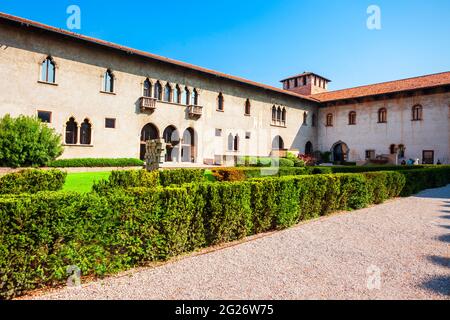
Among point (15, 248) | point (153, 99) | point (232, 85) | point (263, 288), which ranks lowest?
point (263, 288)

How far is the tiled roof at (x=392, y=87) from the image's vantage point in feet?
91.7

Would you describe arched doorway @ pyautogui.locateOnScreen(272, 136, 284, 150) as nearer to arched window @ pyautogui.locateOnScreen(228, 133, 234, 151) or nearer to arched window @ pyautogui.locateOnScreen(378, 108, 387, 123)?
arched window @ pyautogui.locateOnScreen(228, 133, 234, 151)

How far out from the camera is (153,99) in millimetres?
21875

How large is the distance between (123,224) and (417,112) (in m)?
32.5

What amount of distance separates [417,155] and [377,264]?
2901 cm

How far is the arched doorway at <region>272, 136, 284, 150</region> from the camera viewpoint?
3151cm

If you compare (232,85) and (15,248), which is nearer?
(15,248)

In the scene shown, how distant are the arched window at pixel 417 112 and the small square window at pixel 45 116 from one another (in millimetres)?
31924

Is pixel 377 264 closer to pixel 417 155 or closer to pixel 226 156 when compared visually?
pixel 226 156

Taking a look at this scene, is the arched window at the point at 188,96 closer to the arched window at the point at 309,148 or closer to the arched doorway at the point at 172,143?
the arched doorway at the point at 172,143

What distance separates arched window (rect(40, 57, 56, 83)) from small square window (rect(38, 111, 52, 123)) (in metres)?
2.01

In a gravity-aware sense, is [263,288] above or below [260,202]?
below

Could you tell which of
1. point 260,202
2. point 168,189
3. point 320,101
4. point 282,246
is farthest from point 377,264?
point 320,101

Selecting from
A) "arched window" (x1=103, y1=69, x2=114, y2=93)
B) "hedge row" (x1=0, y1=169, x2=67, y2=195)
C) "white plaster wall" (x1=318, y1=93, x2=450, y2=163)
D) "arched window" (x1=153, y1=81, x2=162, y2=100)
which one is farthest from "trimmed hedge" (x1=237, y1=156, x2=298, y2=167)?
"hedge row" (x1=0, y1=169, x2=67, y2=195)
